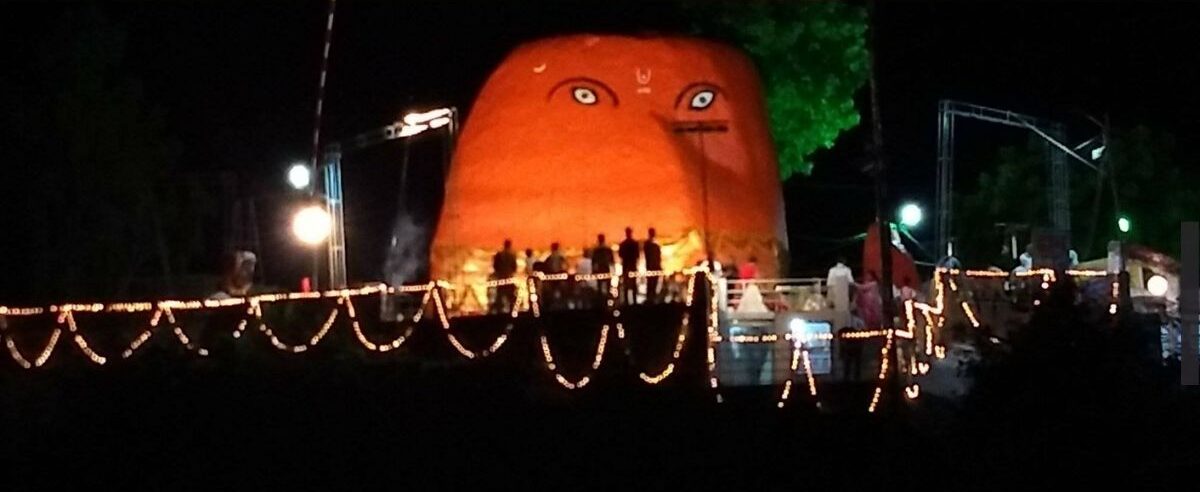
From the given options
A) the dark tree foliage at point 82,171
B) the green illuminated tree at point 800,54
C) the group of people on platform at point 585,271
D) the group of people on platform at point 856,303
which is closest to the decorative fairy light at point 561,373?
the group of people on platform at point 585,271

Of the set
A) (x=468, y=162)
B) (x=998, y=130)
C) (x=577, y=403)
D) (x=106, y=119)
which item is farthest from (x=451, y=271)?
(x=998, y=130)

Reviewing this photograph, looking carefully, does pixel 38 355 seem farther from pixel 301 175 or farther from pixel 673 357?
pixel 301 175

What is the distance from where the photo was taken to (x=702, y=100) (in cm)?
2741

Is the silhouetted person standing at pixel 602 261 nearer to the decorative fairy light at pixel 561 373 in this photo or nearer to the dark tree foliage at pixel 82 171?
the decorative fairy light at pixel 561 373

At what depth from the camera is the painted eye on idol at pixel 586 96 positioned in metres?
27.2

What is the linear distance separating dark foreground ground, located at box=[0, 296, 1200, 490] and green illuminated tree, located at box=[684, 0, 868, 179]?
42.9 ft

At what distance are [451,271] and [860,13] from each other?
8557 millimetres

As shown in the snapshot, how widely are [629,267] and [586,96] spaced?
6.71m

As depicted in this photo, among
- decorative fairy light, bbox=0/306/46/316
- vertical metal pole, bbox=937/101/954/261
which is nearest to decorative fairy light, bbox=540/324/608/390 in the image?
decorative fairy light, bbox=0/306/46/316

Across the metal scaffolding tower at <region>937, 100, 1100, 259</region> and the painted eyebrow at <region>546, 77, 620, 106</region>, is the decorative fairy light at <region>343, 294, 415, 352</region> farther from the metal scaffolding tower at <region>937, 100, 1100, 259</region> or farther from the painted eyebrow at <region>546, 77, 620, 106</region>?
the metal scaffolding tower at <region>937, 100, 1100, 259</region>

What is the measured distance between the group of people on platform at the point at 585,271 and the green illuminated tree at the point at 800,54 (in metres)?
5.36

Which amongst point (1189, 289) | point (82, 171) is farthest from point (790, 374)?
point (82, 171)

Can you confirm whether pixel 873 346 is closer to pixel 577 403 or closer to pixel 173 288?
pixel 577 403

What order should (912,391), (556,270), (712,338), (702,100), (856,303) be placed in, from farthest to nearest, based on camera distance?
(702,100) < (556,270) < (856,303) < (712,338) < (912,391)
